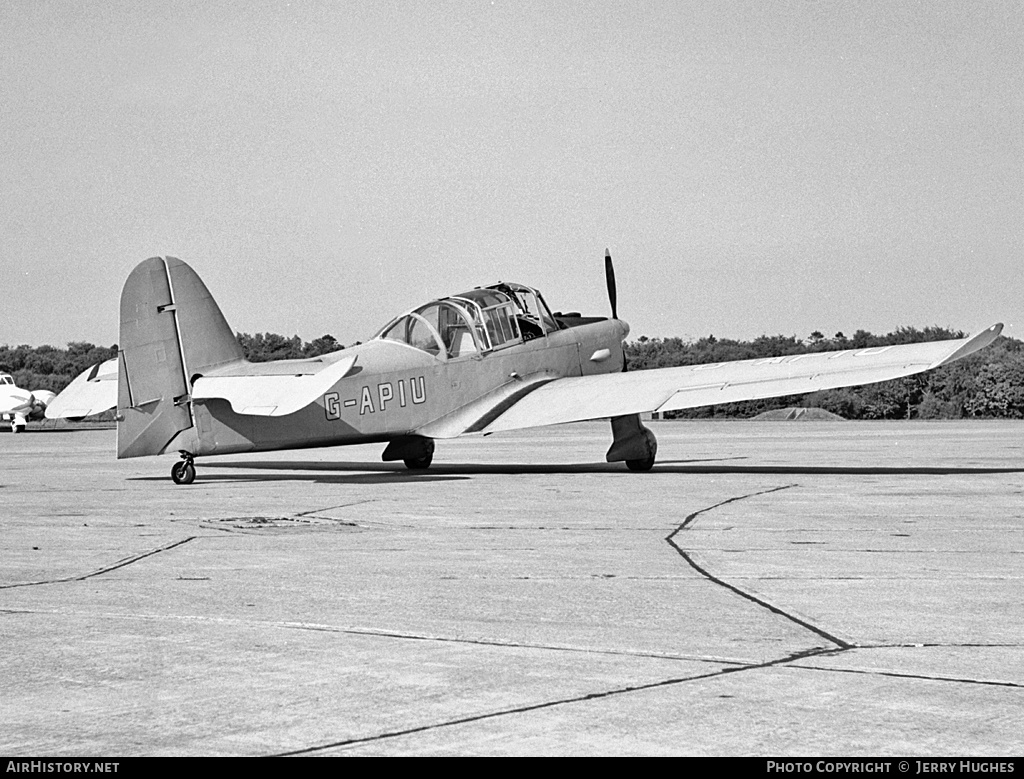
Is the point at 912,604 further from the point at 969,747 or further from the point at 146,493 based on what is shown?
the point at 146,493

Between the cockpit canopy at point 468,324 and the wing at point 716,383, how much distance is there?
43.8 inches

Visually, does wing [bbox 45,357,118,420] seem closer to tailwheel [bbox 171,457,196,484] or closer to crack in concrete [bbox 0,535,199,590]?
tailwheel [bbox 171,457,196,484]

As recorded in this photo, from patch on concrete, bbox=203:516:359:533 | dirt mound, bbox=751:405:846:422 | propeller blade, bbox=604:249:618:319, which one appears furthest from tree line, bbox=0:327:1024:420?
patch on concrete, bbox=203:516:359:533

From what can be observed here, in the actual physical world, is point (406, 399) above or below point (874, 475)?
above

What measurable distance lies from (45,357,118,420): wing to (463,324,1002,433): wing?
224 inches

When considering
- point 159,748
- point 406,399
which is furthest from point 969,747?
point 406,399

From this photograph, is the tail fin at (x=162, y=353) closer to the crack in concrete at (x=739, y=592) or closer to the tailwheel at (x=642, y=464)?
the tailwheel at (x=642, y=464)

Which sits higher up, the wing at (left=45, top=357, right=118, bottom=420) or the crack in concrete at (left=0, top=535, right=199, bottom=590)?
the wing at (left=45, top=357, right=118, bottom=420)

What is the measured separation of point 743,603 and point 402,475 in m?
13.2

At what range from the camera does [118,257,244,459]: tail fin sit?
18109mm

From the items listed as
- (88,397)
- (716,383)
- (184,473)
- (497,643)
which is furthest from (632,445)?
(497,643)

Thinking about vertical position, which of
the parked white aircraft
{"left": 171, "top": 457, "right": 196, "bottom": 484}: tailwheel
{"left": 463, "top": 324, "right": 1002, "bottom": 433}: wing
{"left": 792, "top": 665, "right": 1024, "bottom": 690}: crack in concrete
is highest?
the parked white aircraft

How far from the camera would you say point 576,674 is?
567 centimetres

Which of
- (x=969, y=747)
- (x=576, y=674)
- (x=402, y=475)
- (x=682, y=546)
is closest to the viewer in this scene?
(x=969, y=747)
